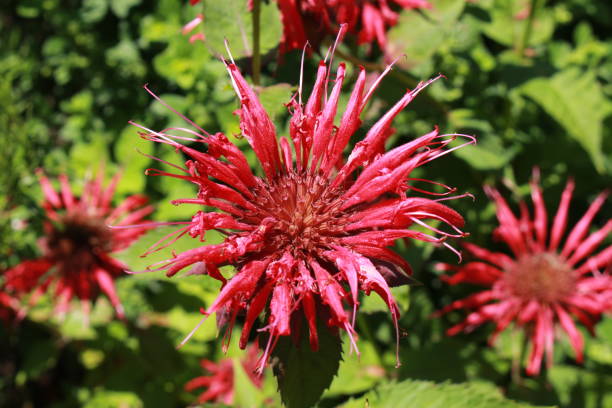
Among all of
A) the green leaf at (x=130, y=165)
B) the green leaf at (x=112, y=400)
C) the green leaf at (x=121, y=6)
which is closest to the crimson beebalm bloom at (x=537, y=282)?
the green leaf at (x=130, y=165)

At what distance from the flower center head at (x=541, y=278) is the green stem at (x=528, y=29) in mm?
695

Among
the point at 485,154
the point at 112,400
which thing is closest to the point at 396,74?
the point at 485,154

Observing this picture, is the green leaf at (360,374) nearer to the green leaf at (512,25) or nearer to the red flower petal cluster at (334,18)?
the red flower petal cluster at (334,18)

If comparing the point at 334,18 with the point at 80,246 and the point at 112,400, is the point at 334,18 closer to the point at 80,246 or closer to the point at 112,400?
the point at 80,246

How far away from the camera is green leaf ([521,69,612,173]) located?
143 cm

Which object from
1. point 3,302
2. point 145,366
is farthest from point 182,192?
point 3,302

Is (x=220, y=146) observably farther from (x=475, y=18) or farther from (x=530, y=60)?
(x=530, y=60)

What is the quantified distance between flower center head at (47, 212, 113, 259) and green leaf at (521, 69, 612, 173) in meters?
1.44

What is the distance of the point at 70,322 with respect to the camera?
6.58 feet

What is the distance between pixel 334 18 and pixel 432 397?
85 centimetres

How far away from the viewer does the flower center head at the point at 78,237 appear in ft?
6.08

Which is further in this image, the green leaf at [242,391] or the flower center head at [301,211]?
the green leaf at [242,391]

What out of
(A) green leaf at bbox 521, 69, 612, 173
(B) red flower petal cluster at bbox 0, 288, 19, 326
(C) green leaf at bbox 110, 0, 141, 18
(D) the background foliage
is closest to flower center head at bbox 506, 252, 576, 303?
(D) the background foliage

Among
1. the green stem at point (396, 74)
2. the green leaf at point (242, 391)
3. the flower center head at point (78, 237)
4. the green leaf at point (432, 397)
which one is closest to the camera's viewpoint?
the green leaf at point (432, 397)
